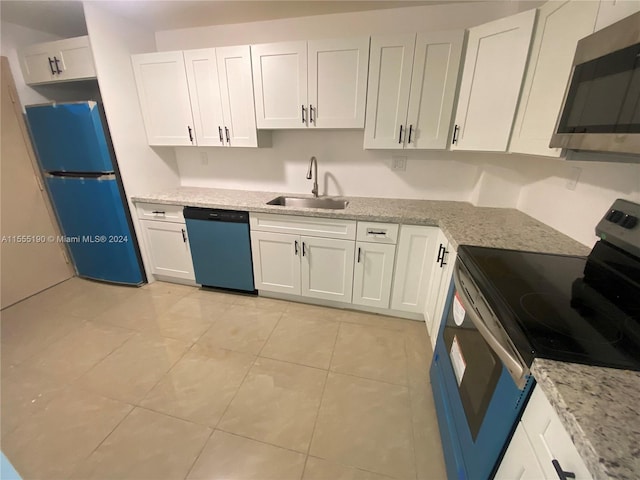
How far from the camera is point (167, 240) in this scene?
2576 millimetres

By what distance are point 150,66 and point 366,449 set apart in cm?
323

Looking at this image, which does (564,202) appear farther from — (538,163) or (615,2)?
(615,2)

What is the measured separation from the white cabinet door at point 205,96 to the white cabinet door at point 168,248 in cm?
86

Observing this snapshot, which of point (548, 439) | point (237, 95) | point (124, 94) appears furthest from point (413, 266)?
point (124, 94)

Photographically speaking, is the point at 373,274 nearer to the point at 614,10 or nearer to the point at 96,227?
the point at 614,10

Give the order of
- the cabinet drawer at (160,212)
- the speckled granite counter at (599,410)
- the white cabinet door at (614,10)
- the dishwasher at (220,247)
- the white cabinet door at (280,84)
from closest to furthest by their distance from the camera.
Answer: the speckled granite counter at (599,410)
the white cabinet door at (614,10)
the white cabinet door at (280,84)
the dishwasher at (220,247)
the cabinet drawer at (160,212)

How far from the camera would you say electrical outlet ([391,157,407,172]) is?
7.61ft

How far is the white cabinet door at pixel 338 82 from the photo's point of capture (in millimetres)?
1890

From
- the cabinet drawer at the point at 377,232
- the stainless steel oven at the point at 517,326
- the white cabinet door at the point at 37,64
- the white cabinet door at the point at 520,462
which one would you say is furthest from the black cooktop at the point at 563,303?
the white cabinet door at the point at 37,64

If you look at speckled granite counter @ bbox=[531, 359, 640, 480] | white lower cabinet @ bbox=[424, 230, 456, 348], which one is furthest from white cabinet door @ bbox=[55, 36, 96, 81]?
speckled granite counter @ bbox=[531, 359, 640, 480]

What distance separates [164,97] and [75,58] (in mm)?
666

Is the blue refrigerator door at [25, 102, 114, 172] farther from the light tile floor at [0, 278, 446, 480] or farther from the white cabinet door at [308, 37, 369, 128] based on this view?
the white cabinet door at [308, 37, 369, 128]

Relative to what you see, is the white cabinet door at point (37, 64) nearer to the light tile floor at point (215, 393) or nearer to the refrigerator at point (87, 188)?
the refrigerator at point (87, 188)

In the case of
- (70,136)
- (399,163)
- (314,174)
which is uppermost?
(70,136)
